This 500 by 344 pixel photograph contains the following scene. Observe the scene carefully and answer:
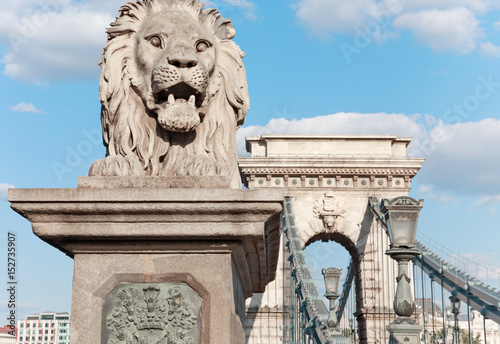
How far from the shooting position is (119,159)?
340 cm

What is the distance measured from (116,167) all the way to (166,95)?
478mm

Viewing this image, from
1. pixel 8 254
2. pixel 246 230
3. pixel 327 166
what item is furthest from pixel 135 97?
pixel 327 166

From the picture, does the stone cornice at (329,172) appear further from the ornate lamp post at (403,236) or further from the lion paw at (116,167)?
the lion paw at (116,167)

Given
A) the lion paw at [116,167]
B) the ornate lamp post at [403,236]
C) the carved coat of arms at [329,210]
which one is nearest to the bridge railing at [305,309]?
the ornate lamp post at [403,236]

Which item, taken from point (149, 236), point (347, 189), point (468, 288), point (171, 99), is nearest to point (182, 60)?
point (171, 99)

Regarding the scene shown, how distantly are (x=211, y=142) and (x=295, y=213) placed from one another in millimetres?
24432

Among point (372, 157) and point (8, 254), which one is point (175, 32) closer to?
point (8, 254)

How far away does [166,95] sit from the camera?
3.58 meters

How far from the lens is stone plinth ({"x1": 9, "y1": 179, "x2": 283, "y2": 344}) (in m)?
3.04

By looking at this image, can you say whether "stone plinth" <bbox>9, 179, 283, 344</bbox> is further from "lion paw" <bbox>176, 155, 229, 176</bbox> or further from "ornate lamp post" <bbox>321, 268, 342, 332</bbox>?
"ornate lamp post" <bbox>321, 268, 342, 332</bbox>

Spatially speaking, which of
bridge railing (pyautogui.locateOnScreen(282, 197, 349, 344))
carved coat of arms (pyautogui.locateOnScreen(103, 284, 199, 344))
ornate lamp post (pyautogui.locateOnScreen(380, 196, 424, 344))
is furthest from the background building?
carved coat of arms (pyautogui.locateOnScreen(103, 284, 199, 344))

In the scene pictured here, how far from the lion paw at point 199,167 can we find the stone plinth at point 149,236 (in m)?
0.29

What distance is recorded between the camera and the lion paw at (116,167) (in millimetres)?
3328

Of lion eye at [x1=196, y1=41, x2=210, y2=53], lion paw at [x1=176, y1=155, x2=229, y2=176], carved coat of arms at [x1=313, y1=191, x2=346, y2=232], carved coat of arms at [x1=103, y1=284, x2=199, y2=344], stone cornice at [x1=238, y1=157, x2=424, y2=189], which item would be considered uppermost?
stone cornice at [x1=238, y1=157, x2=424, y2=189]
